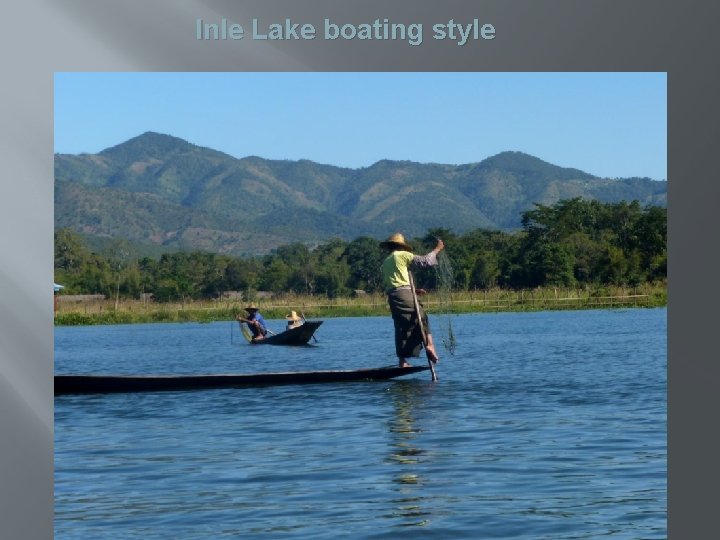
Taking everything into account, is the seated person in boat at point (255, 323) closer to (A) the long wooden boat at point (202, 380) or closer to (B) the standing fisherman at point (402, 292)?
(A) the long wooden boat at point (202, 380)

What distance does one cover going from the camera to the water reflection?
7957 millimetres

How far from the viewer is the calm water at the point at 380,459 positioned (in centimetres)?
775

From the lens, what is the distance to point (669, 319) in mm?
7246

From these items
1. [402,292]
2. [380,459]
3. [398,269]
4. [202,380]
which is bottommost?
[380,459]

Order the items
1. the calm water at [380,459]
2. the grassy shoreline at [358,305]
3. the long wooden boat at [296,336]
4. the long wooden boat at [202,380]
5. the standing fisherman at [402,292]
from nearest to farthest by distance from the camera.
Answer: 1. the calm water at [380,459]
2. the standing fisherman at [402,292]
3. the long wooden boat at [202,380]
4. the long wooden boat at [296,336]
5. the grassy shoreline at [358,305]

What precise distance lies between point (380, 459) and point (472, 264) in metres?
46.8

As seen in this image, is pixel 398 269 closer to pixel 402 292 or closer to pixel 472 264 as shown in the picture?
pixel 402 292

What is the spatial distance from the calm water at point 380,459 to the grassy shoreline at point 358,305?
27.6m

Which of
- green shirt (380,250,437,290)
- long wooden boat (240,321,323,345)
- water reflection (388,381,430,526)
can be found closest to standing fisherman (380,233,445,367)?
green shirt (380,250,437,290)

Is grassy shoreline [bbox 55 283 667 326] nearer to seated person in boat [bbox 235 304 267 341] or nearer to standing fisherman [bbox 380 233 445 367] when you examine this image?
seated person in boat [bbox 235 304 267 341]

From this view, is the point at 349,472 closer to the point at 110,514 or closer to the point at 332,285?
the point at 110,514

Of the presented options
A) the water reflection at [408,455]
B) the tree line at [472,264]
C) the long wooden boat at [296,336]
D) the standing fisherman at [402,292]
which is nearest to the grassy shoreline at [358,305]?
the tree line at [472,264]

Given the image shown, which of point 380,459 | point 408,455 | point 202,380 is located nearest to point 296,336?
point 202,380

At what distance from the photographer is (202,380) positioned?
49.9 feet
